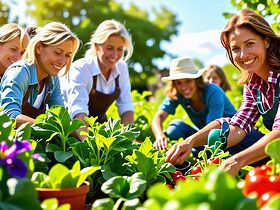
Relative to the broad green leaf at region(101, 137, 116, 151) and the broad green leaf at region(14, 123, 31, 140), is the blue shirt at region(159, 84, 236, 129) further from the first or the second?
the broad green leaf at region(14, 123, 31, 140)

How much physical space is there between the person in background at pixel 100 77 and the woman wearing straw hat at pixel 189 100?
45 centimetres

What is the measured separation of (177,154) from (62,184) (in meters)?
0.97

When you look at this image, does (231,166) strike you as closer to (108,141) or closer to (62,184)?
(108,141)

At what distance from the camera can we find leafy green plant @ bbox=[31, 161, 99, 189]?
174 cm

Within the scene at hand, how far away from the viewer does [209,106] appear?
4.57 m

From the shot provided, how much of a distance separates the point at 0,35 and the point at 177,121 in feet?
5.73

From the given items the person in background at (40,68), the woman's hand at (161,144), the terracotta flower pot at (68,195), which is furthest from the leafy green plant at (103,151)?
the woman's hand at (161,144)

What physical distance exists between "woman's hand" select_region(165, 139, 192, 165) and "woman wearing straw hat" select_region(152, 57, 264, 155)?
63.5 inches

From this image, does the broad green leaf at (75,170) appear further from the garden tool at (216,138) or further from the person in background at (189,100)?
the person in background at (189,100)

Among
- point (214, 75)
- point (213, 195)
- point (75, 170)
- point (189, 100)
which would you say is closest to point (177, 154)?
point (75, 170)

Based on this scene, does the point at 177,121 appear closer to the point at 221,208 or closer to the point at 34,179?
the point at 34,179

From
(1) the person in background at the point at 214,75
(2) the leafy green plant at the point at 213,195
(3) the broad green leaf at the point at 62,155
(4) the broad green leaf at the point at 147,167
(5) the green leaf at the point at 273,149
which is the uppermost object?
(2) the leafy green plant at the point at 213,195

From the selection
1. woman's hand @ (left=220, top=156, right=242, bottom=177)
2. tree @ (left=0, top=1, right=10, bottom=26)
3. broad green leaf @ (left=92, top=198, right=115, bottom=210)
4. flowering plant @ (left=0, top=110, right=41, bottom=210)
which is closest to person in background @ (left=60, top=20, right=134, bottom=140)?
woman's hand @ (left=220, top=156, right=242, bottom=177)

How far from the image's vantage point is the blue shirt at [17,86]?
290 centimetres
